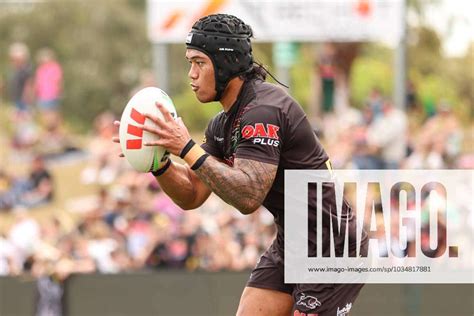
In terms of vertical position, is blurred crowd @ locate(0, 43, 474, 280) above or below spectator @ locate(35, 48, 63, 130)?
below

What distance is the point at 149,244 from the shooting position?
11.7 meters

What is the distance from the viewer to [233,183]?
567 centimetres

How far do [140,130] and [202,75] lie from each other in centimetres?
44

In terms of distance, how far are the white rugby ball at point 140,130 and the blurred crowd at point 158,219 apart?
5.51 meters

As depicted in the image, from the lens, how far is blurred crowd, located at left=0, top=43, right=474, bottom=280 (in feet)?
38.0

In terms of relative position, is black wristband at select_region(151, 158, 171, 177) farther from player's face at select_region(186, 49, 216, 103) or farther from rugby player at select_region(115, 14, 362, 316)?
player's face at select_region(186, 49, 216, 103)

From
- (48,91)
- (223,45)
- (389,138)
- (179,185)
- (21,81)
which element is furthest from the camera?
(48,91)

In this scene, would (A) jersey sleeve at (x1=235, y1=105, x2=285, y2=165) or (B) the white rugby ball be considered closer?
(A) jersey sleeve at (x1=235, y1=105, x2=285, y2=165)

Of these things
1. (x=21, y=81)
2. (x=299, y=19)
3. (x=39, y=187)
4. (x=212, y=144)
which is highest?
(x=299, y=19)

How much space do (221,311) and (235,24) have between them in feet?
19.5

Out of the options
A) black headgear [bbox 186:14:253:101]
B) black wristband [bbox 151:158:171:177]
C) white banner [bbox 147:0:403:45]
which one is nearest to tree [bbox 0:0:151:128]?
white banner [bbox 147:0:403:45]

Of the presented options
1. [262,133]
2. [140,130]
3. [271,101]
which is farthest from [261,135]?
[140,130]

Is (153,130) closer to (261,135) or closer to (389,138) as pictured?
(261,135)

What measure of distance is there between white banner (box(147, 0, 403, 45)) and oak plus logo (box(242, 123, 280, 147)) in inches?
258
